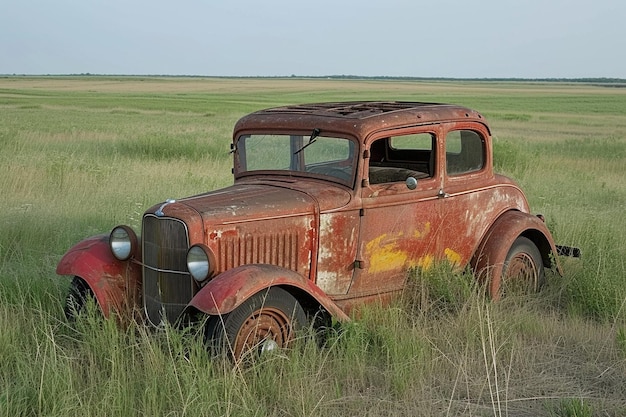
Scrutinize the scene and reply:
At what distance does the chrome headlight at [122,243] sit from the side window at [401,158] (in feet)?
6.26

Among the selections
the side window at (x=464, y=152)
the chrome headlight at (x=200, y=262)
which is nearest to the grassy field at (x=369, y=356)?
the chrome headlight at (x=200, y=262)

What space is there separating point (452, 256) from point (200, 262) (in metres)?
2.34

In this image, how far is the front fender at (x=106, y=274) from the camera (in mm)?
5344

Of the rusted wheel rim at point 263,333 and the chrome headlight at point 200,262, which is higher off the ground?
the chrome headlight at point 200,262

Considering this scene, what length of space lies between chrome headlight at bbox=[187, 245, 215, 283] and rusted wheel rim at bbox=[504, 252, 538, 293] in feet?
9.48

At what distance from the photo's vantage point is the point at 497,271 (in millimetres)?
6141

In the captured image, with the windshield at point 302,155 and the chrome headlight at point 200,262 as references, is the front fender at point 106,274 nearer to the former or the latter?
the chrome headlight at point 200,262

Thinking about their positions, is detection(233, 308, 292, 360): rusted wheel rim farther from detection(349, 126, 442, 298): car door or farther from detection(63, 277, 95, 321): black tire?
detection(63, 277, 95, 321): black tire

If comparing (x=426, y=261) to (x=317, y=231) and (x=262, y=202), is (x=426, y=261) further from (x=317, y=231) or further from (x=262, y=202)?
(x=262, y=202)

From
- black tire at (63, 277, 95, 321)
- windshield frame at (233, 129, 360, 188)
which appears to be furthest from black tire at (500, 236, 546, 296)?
black tire at (63, 277, 95, 321)

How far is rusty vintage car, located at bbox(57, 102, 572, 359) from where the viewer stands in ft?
15.6

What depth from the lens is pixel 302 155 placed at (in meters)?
5.73

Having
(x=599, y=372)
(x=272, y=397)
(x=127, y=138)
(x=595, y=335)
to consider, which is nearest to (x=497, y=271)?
(x=595, y=335)

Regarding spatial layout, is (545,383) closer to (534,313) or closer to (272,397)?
(534,313)
